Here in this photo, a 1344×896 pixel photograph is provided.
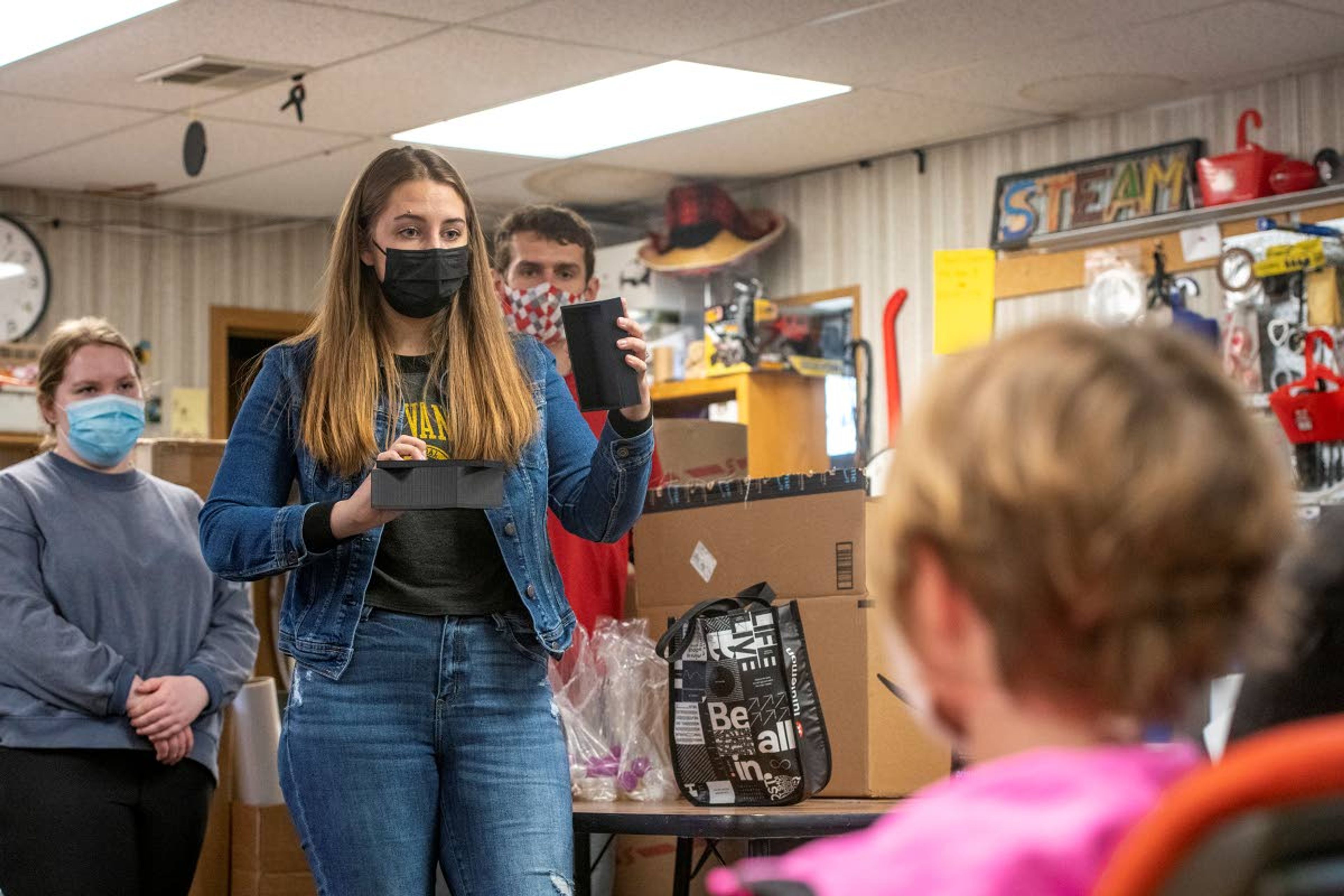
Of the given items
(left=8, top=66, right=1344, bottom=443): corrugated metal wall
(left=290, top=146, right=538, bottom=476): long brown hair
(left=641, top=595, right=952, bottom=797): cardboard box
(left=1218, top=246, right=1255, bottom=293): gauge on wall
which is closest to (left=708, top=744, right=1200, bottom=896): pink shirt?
(left=290, top=146, right=538, bottom=476): long brown hair

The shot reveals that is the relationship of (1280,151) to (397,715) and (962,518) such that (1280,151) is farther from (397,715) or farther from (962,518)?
(962,518)

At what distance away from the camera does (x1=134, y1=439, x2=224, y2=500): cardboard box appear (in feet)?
11.6

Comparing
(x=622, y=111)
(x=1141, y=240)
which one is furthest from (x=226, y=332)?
(x=1141, y=240)

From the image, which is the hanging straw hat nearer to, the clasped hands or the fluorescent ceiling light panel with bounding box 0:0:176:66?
the fluorescent ceiling light panel with bounding box 0:0:176:66

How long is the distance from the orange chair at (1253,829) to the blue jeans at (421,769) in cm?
121

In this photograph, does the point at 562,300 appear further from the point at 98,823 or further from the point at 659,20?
the point at 659,20

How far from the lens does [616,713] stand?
256 cm

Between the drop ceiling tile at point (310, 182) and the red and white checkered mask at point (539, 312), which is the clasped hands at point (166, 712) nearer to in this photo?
the red and white checkered mask at point (539, 312)

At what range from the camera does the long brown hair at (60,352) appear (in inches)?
120

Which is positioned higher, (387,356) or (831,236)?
(831,236)

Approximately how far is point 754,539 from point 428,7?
2.29 metres

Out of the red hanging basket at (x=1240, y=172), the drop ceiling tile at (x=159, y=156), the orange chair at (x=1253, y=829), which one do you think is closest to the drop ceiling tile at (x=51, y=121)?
the drop ceiling tile at (x=159, y=156)

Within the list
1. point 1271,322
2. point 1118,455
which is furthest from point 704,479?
point 1118,455

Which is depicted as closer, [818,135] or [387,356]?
[387,356]
